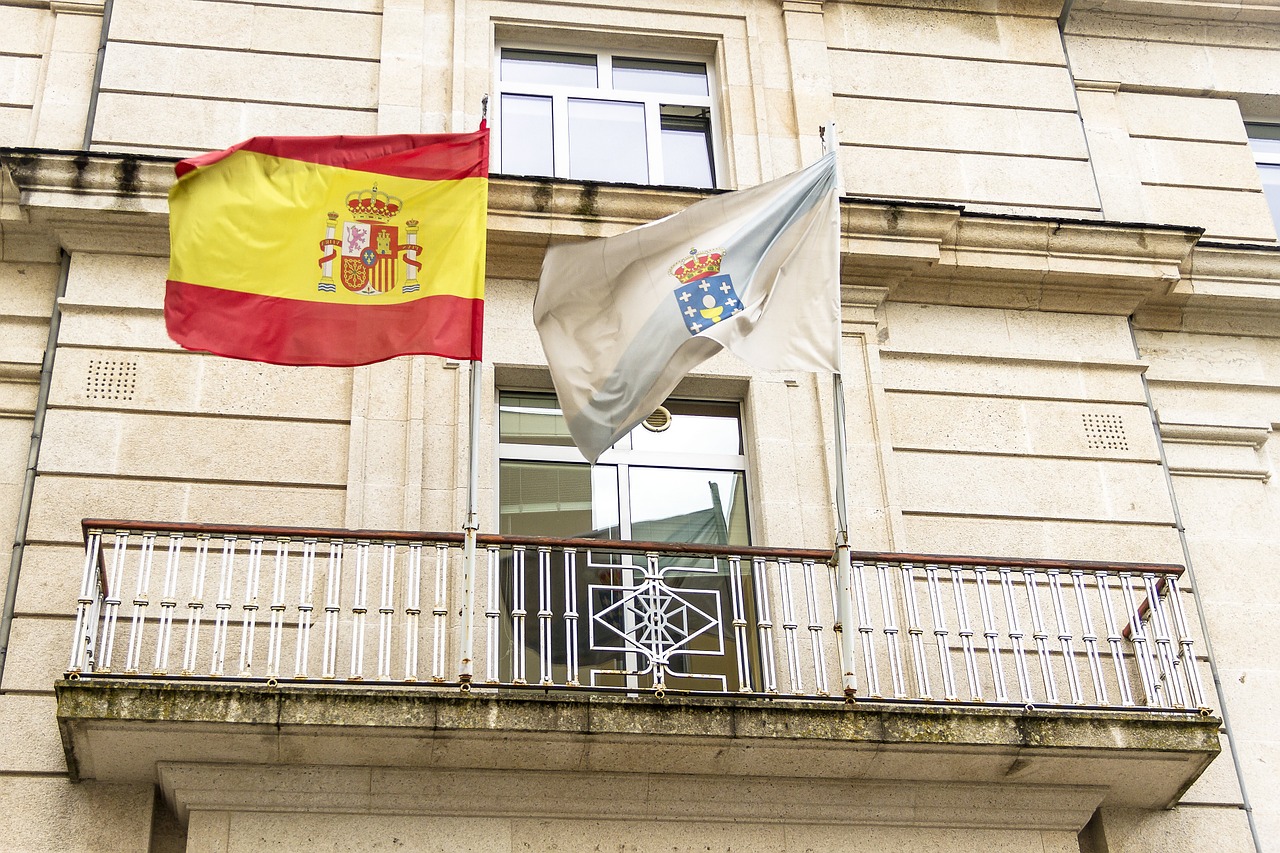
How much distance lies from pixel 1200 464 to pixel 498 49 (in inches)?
254

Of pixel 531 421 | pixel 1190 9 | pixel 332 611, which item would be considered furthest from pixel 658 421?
pixel 1190 9

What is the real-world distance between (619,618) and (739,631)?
0.91 m

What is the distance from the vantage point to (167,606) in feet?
31.4

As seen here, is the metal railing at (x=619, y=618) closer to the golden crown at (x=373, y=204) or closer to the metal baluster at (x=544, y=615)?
the metal baluster at (x=544, y=615)

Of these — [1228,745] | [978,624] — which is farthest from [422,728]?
[1228,745]

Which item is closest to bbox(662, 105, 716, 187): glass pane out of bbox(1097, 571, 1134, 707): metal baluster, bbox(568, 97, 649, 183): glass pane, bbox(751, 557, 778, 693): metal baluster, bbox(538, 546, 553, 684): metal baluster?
bbox(568, 97, 649, 183): glass pane

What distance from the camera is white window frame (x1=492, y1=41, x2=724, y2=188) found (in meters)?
Answer: 13.1

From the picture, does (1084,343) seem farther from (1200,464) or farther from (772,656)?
(772,656)

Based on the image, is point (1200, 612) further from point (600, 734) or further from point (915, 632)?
point (600, 734)

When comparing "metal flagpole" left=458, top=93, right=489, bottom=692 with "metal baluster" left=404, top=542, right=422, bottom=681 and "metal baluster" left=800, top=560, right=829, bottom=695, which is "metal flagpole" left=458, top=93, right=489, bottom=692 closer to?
"metal baluster" left=404, top=542, right=422, bottom=681

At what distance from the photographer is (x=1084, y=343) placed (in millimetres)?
12500

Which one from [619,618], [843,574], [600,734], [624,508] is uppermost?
[624,508]

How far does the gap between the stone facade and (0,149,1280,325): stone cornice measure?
0.02 meters

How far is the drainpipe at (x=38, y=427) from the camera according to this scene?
10.1 meters
